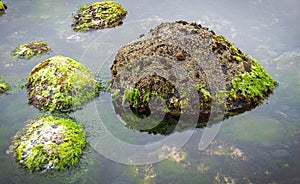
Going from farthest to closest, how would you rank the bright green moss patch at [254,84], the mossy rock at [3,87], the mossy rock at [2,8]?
the mossy rock at [2,8]
the mossy rock at [3,87]
the bright green moss patch at [254,84]

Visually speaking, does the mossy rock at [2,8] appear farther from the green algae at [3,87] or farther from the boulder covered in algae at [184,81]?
the boulder covered in algae at [184,81]

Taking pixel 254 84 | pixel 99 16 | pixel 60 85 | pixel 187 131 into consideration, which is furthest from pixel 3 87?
pixel 254 84

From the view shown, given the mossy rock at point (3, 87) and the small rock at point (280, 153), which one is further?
the mossy rock at point (3, 87)

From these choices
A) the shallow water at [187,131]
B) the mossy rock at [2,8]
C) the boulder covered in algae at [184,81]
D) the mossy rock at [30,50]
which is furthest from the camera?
the mossy rock at [2,8]

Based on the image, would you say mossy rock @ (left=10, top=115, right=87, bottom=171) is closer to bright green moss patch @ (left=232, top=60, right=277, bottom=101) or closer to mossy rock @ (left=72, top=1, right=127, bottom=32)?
bright green moss patch @ (left=232, top=60, right=277, bottom=101)

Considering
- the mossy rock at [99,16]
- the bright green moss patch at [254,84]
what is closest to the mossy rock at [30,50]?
the mossy rock at [99,16]

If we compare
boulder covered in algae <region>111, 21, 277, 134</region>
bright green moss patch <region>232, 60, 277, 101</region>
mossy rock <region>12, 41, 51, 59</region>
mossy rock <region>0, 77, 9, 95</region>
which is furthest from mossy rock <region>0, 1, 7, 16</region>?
bright green moss patch <region>232, 60, 277, 101</region>

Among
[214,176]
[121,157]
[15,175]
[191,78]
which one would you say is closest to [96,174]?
[121,157]

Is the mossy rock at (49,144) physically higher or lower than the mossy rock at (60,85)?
lower
